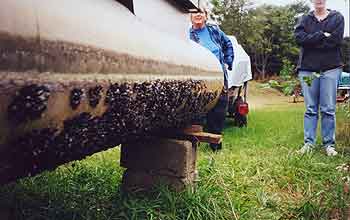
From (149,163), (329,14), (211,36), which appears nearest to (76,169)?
(149,163)

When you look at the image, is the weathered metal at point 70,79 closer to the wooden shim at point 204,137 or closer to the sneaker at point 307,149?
the wooden shim at point 204,137

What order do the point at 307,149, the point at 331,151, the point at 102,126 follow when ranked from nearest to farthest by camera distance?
the point at 102,126 < the point at 307,149 < the point at 331,151

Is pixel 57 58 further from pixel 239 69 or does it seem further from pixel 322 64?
pixel 239 69

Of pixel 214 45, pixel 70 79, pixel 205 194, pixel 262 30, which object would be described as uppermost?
pixel 262 30

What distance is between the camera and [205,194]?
7.82 feet

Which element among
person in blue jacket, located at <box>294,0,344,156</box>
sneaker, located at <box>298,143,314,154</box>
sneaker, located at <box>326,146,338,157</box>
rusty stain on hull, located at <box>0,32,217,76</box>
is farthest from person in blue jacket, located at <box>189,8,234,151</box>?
rusty stain on hull, located at <box>0,32,217,76</box>

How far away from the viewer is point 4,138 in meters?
0.87

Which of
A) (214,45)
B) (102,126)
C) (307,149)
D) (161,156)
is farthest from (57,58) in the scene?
(214,45)

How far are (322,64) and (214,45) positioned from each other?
0.96 metres

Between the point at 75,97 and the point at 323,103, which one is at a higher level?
the point at 75,97

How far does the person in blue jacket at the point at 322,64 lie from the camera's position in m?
4.32

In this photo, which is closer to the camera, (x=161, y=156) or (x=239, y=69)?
(x=161, y=156)

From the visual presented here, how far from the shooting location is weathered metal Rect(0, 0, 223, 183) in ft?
2.82

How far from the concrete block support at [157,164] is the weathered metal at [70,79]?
0.73 metres
